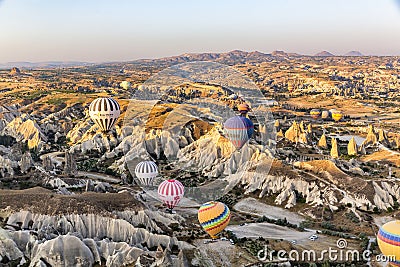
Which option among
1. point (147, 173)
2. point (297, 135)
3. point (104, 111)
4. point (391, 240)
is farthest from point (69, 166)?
point (391, 240)

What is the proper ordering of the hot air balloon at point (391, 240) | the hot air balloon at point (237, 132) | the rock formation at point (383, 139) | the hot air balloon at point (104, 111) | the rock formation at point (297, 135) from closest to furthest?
the hot air balloon at point (391, 240), the hot air balloon at point (237, 132), the hot air balloon at point (104, 111), the rock formation at point (297, 135), the rock formation at point (383, 139)

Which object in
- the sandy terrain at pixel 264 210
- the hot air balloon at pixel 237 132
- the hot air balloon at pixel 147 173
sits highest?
the hot air balloon at pixel 237 132

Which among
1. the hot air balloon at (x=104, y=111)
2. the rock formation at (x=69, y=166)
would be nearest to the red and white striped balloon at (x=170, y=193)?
the rock formation at (x=69, y=166)

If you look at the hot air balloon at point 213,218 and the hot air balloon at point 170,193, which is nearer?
the hot air balloon at point 213,218

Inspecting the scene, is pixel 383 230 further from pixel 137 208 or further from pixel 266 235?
pixel 137 208

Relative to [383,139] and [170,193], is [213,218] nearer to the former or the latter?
[170,193]

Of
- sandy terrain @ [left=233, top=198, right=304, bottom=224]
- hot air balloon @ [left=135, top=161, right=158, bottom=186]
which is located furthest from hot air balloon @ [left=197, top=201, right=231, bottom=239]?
hot air balloon @ [left=135, top=161, right=158, bottom=186]

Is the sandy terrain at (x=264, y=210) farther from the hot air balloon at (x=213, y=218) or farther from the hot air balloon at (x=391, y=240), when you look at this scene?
the hot air balloon at (x=391, y=240)

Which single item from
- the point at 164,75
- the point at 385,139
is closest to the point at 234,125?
the point at 385,139
